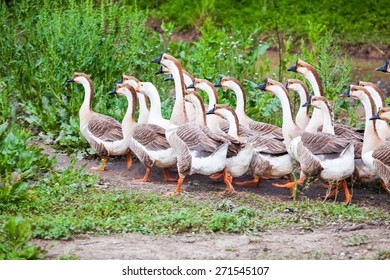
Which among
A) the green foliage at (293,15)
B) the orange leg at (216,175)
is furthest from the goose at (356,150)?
the green foliage at (293,15)

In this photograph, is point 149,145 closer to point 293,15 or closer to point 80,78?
point 80,78

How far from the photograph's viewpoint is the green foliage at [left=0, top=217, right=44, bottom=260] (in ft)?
25.5

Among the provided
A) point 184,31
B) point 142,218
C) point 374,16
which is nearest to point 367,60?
point 374,16

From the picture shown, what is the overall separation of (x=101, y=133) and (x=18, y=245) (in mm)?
3439

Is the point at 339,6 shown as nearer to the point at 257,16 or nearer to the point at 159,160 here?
the point at 257,16

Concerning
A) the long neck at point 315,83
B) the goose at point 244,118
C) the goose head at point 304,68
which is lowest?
the goose at point 244,118

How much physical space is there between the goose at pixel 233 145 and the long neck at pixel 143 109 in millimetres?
870

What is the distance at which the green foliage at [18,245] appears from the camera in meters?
7.76

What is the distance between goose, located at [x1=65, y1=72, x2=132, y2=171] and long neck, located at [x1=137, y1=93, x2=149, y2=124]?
0.29 metres

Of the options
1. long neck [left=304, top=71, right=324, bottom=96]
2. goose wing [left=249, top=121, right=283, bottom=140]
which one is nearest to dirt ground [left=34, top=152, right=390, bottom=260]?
goose wing [left=249, top=121, right=283, bottom=140]

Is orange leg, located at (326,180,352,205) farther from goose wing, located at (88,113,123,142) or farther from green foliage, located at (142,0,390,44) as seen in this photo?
green foliage, located at (142,0,390,44)

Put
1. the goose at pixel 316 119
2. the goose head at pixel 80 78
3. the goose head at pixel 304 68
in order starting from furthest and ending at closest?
the goose head at pixel 80 78, the goose head at pixel 304 68, the goose at pixel 316 119

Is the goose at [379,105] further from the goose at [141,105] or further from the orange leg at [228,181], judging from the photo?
the goose at [141,105]

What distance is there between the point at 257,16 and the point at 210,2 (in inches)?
37.5
